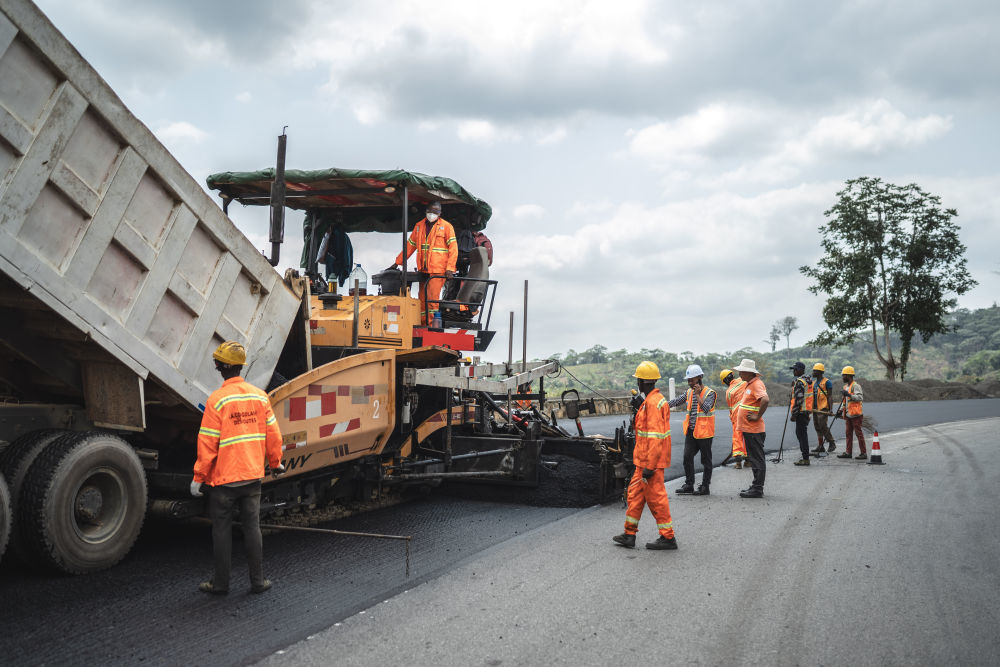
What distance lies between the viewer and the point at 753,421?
8.67 m

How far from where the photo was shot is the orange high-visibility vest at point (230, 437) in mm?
4266

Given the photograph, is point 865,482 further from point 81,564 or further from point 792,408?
point 81,564

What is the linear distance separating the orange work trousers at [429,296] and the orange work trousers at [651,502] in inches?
105

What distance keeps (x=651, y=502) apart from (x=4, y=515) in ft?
13.5

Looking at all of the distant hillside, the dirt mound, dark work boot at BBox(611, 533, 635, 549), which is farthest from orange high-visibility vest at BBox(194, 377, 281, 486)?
the distant hillside

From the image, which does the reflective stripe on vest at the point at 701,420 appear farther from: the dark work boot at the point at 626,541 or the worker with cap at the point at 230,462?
the worker with cap at the point at 230,462

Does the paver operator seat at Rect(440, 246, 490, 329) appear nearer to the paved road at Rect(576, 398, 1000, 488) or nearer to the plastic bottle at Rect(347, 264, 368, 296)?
the plastic bottle at Rect(347, 264, 368, 296)

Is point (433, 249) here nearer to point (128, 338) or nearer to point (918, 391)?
point (128, 338)

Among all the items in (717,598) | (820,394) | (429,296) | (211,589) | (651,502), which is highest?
(429,296)

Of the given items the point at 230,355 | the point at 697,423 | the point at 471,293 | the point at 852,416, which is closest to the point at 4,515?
the point at 230,355

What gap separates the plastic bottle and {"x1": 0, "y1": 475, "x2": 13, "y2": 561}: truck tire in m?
3.25

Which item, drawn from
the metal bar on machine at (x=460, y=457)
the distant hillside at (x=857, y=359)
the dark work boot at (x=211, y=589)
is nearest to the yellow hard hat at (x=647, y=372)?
the metal bar on machine at (x=460, y=457)

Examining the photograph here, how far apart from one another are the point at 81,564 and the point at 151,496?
87 cm

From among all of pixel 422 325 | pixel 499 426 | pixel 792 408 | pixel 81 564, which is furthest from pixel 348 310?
pixel 792 408
